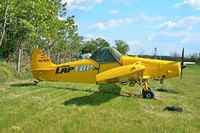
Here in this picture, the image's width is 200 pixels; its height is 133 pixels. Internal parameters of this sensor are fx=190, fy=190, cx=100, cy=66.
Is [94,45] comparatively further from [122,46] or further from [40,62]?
[40,62]

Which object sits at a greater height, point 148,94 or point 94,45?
point 94,45

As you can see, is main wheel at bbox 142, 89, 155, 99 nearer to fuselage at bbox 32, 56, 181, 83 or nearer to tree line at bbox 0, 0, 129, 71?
fuselage at bbox 32, 56, 181, 83

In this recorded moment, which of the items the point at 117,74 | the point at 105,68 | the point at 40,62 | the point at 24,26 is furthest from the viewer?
the point at 24,26

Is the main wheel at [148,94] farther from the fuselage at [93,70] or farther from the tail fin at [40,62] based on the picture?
the tail fin at [40,62]

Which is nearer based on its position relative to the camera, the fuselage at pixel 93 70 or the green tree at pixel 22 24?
the fuselage at pixel 93 70

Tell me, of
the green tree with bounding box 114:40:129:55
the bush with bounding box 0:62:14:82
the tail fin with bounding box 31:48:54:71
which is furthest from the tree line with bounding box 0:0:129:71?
the green tree with bounding box 114:40:129:55

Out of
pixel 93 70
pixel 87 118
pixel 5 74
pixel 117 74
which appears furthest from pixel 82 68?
pixel 5 74

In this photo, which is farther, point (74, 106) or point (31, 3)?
point (31, 3)

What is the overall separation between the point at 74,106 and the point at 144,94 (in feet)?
A: 12.7

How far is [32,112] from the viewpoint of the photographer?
5.95 m

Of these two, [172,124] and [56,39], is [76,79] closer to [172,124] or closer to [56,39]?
[172,124]

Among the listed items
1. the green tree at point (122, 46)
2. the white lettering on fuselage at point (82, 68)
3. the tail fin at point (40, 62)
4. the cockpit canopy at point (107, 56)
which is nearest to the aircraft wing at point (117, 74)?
the cockpit canopy at point (107, 56)

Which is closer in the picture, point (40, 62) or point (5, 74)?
point (40, 62)

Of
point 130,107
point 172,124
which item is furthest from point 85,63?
point 172,124
